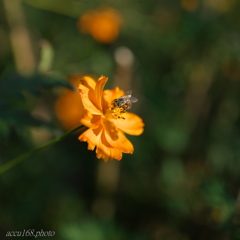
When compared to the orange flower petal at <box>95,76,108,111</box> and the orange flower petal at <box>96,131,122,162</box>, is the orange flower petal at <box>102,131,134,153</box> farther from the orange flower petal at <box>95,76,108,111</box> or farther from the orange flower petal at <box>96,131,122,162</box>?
the orange flower petal at <box>95,76,108,111</box>

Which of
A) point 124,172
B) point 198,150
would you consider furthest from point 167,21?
point 124,172

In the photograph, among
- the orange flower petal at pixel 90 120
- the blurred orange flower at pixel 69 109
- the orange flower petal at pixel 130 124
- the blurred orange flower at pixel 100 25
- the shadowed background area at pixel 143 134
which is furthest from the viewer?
the blurred orange flower at pixel 100 25

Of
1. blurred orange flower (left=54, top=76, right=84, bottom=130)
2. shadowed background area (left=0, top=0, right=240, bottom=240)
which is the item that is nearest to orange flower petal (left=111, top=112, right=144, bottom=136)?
shadowed background area (left=0, top=0, right=240, bottom=240)

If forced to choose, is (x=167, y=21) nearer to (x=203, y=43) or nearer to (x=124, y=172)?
(x=203, y=43)

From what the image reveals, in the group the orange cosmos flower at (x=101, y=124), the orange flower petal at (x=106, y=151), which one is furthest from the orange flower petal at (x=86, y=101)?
the orange flower petal at (x=106, y=151)

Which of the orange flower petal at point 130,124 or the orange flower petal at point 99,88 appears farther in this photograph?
the orange flower petal at point 130,124

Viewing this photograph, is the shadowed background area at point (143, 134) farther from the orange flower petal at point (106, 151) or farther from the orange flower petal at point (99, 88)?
the orange flower petal at point (106, 151)
